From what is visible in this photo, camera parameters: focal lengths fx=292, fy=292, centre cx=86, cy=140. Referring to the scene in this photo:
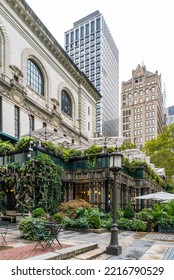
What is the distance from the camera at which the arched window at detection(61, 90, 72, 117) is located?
43.9 metres

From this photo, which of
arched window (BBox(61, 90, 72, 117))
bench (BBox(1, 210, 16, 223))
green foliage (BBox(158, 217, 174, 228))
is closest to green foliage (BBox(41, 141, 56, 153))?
bench (BBox(1, 210, 16, 223))

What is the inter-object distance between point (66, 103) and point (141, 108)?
10104cm

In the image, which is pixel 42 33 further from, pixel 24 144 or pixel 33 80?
pixel 24 144

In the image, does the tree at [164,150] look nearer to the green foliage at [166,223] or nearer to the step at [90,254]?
the green foliage at [166,223]

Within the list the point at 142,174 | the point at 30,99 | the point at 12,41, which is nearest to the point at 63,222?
the point at 142,174

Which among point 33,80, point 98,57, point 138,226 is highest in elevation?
point 98,57

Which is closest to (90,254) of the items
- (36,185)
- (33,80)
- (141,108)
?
(36,185)

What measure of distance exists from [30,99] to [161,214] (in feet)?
69.3

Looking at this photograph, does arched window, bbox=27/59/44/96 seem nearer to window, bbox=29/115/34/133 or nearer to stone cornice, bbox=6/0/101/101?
stone cornice, bbox=6/0/101/101

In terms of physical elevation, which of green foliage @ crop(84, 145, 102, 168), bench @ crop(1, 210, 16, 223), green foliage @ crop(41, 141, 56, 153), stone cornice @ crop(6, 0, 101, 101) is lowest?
bench @ crop(1, 210, 16, 223)

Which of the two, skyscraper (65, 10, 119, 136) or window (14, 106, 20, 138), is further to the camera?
skyscraper (65, 10, 119, 136)

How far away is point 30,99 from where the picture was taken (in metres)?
33.1

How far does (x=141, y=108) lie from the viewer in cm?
14162

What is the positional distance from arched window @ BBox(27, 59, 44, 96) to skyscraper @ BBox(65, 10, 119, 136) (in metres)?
85.1
